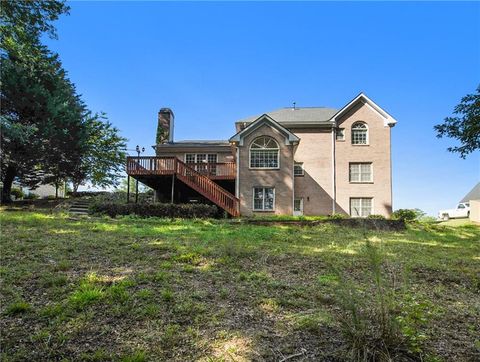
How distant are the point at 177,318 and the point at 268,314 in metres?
1.15

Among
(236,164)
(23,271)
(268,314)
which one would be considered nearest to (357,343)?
(268,314)

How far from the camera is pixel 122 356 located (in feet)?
9.94

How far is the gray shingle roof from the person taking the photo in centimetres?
2320

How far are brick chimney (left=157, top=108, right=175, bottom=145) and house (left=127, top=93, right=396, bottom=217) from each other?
2.06 metres

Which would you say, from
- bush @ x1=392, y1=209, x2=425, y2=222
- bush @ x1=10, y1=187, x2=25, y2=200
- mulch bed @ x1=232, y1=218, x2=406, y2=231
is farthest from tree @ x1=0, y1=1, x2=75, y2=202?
bush @ x1=392, y1=209, x2=425, y2=222

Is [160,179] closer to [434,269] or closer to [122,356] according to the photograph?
[434,269]

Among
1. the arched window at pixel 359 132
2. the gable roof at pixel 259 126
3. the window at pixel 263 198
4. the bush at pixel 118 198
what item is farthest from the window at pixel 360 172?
the bush at pixel 118 198

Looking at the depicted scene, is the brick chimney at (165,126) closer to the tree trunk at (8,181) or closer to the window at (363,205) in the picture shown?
the tree trunk at (8,181)

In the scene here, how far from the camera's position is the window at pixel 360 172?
2219 centimetres

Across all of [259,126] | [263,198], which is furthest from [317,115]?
[263,198]

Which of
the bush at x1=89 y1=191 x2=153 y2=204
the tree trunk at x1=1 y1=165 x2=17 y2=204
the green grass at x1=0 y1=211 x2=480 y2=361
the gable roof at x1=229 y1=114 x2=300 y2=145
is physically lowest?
the green grass at x1=0 y1=211 x2=480 y2=361

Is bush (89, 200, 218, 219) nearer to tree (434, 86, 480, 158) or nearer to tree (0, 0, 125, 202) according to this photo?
tree (0, 0, 125, 202)

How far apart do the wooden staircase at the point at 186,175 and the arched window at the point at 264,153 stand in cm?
329

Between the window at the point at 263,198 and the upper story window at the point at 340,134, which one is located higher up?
the upper story window at the point at 340,134
